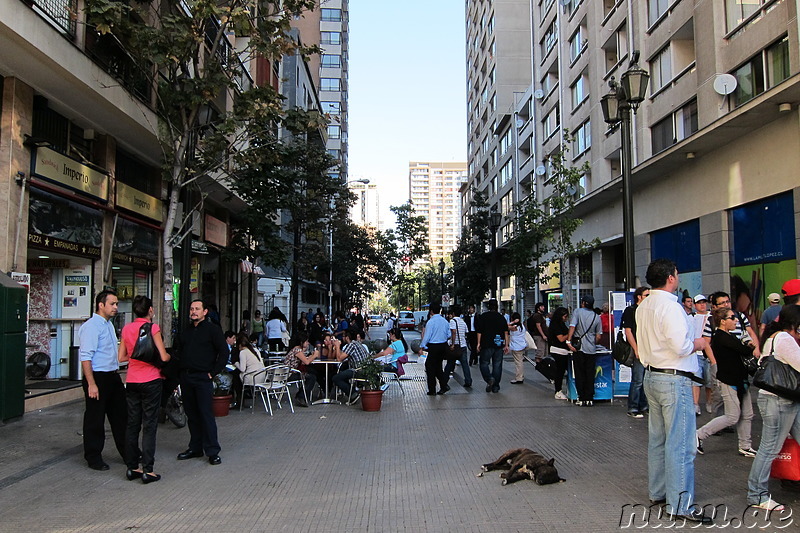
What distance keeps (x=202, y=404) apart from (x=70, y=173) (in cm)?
686

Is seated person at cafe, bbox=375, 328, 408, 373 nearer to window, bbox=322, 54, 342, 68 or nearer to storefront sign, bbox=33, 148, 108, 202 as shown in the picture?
storefront sign, bbox=33, 148, 108, 202

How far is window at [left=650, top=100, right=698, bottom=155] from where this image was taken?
18938mm

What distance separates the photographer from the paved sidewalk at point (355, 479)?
4797 millimetres

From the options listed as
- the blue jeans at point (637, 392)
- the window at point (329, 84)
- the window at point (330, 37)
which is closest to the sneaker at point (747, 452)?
the blue jeans at point (637, 392)

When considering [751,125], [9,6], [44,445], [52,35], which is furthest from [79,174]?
[751,125]

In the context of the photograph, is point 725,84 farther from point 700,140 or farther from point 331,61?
point 331,61

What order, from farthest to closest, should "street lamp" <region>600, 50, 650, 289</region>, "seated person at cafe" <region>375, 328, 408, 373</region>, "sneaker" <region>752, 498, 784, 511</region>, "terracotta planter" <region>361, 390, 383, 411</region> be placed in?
"seated person at cafe" <region>375, 328, 408, 373</region>, "street lamp" <region>600, 50, 650, 289</region>, "terracotta planter" <region>361, 390, 383, 411</region>, "sneaker" <region>752, 498, 784, 511</region>

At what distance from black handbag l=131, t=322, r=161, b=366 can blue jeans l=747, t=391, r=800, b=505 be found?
5527 mm

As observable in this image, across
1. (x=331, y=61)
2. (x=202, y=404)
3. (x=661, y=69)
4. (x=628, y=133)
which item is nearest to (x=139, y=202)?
(x=202, y=404)

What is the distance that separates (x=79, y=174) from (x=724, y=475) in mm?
11525

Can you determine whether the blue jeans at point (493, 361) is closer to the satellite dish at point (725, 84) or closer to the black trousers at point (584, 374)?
the black trousers at point (584, 374)

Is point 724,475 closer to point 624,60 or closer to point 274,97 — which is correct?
point 274,97

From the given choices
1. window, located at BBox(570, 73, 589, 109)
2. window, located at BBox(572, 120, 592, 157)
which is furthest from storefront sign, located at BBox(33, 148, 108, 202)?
window, located at BBox(570, 73, 589, 109)

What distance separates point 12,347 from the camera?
8.46 metres
